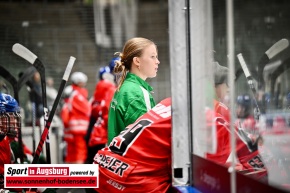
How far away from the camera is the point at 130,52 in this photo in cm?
290

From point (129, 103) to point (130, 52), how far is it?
0.25 m

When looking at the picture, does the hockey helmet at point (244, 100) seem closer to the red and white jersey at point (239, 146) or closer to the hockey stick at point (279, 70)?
the red and white jersey at point (239, 146)

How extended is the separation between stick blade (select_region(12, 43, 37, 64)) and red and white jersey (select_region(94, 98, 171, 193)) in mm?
960

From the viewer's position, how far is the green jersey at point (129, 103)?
2.78 m

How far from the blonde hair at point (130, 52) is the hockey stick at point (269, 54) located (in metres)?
0.61

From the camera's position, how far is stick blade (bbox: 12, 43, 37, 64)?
3129mm

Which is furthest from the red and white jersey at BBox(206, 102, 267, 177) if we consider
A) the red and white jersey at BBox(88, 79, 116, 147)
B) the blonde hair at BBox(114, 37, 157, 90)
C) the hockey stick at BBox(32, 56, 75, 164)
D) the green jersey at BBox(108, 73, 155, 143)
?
the red and white jersey at BBox(88, 79, 116, 147)

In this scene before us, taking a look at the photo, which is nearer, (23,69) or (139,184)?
(139,184)

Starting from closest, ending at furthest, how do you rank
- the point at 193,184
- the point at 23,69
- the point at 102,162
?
the point at 193,184
the point at 102,162
the point at 23,69

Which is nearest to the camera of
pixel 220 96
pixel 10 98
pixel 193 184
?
pixel 220 96

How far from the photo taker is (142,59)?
2.88 meters

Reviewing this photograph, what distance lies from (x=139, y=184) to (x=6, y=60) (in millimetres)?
1193

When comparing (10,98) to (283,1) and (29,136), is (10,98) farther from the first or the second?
(283,1)

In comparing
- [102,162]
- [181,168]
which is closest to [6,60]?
[102,162]
